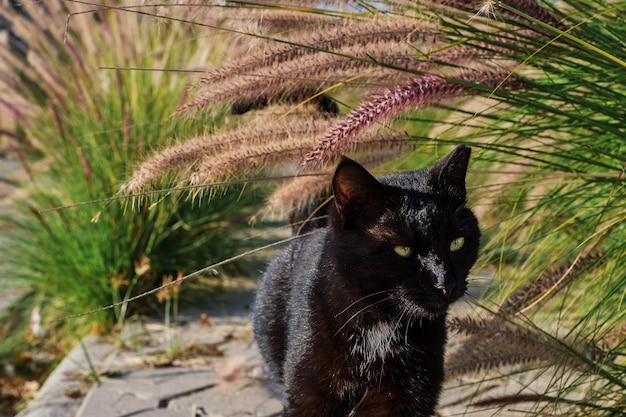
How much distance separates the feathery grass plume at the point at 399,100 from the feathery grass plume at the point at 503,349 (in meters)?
0.67

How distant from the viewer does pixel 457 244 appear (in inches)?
82.0

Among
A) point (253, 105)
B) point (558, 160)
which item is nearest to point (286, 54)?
point (253, 105)

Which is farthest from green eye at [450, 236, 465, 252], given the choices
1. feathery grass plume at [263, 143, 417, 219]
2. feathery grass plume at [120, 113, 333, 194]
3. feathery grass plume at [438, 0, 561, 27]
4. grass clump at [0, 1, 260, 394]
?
grass clump at [0, 1, 260, 394]

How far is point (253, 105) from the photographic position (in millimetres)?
2691

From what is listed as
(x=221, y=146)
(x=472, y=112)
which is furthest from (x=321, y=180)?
(x=472, y=112)

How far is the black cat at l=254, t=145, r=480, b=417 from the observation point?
6.45ft

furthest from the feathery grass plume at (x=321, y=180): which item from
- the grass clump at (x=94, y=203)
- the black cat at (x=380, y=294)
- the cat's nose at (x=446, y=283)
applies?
the grass clump at (x=94, y=203)

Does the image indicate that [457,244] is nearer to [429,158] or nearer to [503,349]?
[503,349]

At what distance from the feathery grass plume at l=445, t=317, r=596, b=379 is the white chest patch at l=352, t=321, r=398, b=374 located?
23 cm

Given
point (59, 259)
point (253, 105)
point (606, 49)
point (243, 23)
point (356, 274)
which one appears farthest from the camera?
point (59, 259)

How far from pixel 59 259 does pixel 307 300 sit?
226 centimetres

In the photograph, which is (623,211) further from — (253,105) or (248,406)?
(248,406)

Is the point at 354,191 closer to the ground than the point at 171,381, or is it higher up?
higher up

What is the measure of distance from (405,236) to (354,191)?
0.58ft
